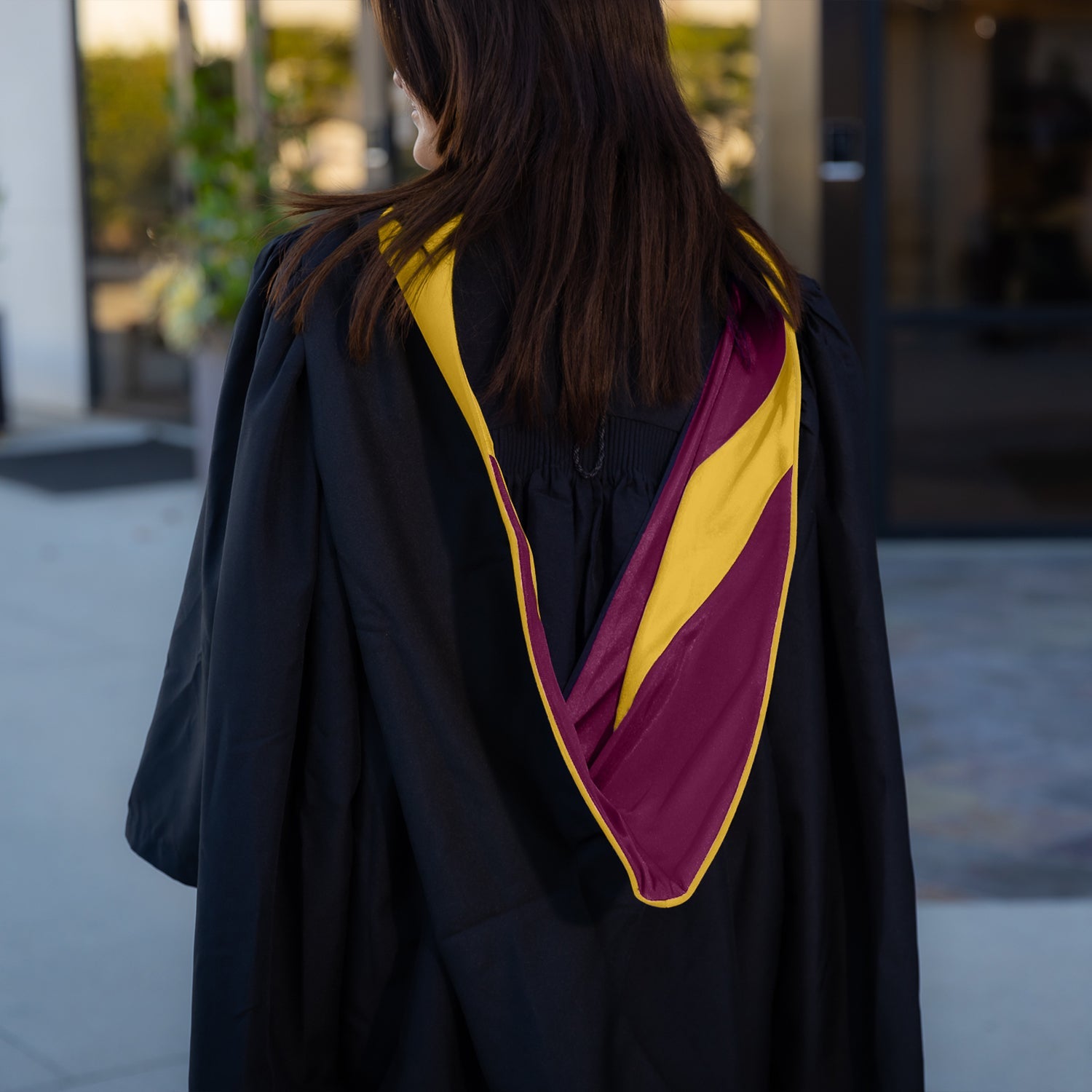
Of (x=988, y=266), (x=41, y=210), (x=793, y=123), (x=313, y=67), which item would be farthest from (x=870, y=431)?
(x=41, y=210)

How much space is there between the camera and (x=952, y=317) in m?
6.33

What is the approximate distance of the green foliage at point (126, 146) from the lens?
1086 cm

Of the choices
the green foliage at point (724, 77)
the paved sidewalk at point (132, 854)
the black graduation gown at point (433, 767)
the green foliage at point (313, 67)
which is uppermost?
the green foliage at point (313, 67)

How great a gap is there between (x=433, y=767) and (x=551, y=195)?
0.61m

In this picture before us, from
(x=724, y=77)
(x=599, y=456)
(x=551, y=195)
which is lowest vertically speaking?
(x=599, y=456)

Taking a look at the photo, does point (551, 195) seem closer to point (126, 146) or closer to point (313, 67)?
point (313, 67)

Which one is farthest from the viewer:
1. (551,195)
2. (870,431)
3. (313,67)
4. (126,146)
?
(126,146)

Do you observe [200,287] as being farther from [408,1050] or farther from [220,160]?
[408,1050]

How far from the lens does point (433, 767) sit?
166cm

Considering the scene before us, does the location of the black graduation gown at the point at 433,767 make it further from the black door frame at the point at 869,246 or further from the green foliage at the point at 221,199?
the green foliage at the point at 221,199

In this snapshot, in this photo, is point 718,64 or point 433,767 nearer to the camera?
point 433,767

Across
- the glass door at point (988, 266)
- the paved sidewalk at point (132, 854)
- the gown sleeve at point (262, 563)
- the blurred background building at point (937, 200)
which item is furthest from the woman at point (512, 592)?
the glass door at point (988, 266)

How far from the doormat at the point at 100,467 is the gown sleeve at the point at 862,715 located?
256 inches

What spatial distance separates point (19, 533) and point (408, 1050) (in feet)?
17.9
